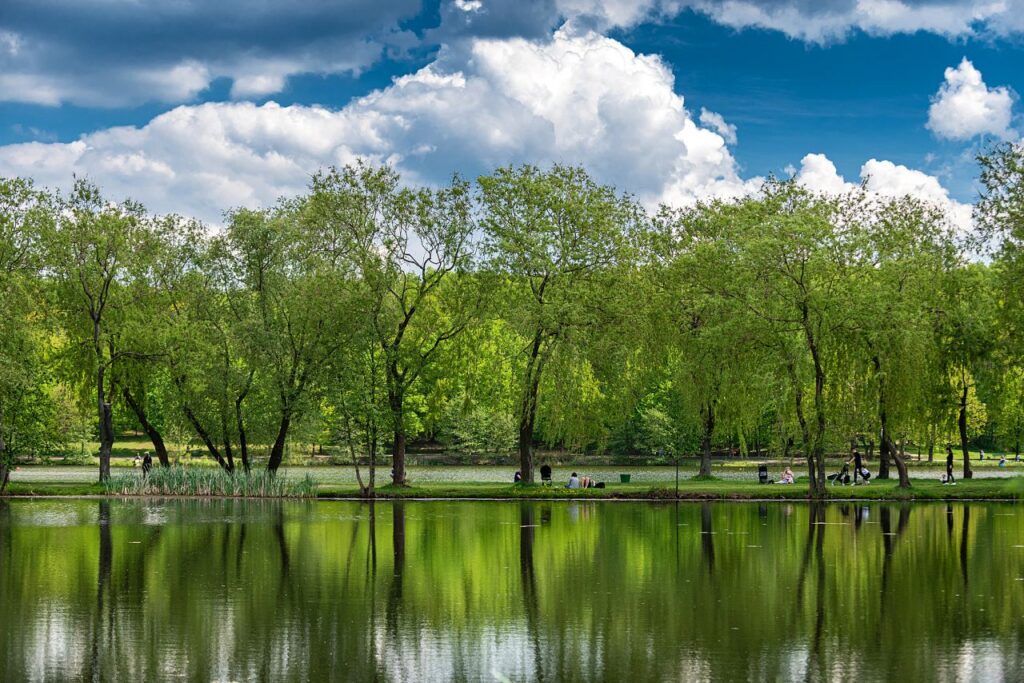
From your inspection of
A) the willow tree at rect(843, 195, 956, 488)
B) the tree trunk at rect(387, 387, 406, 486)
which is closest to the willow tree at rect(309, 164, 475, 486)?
the tree trunk at rect(387, 387, 406, 486)

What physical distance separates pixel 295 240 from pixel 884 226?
97.3ft

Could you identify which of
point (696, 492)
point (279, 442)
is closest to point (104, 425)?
point (279, 442)

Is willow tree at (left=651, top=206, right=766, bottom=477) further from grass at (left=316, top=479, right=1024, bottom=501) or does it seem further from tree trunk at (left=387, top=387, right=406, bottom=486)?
tree trunk at (left=387, top=387, right=406, bottom=486)

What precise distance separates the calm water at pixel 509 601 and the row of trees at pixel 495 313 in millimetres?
15808

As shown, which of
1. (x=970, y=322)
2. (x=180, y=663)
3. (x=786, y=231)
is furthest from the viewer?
(x=970, y=322)

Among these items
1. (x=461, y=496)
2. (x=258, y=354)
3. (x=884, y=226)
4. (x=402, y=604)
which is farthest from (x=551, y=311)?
(x=402, y=604)

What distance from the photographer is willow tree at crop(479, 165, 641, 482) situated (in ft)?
183

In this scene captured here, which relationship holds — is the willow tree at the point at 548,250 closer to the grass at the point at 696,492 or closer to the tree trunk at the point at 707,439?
the grass at the point at 696,492

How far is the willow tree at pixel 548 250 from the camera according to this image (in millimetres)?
55750

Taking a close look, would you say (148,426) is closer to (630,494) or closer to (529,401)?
(529,401)

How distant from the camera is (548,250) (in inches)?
2235

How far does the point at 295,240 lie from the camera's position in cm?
5603

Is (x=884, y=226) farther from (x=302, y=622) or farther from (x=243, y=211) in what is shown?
(x=302, y=622)

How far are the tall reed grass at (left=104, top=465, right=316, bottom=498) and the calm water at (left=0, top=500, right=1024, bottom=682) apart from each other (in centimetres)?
1467
